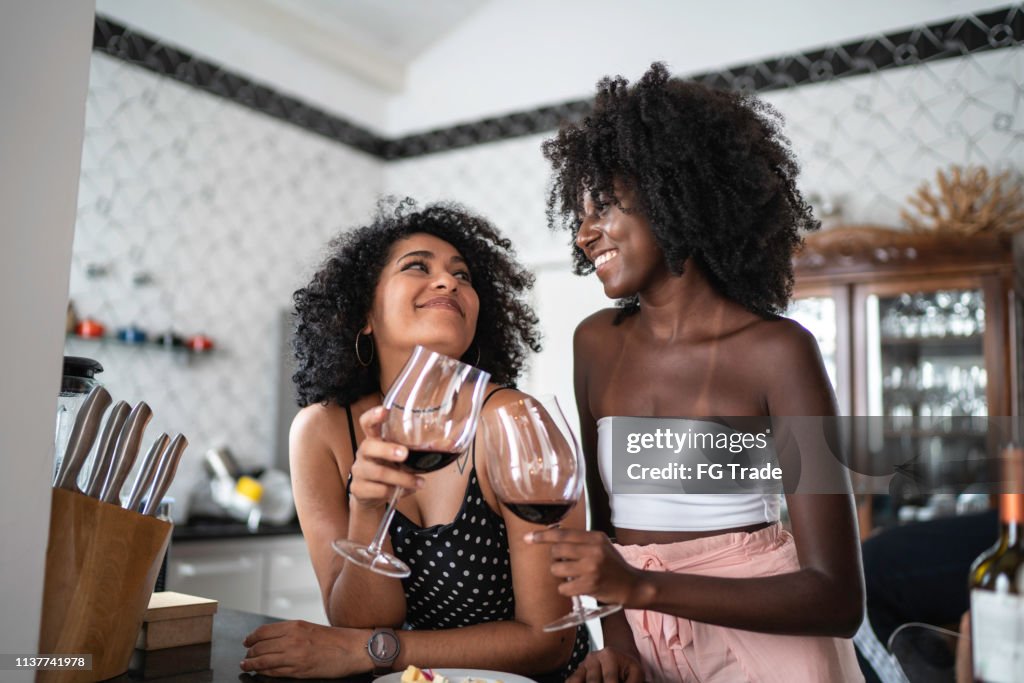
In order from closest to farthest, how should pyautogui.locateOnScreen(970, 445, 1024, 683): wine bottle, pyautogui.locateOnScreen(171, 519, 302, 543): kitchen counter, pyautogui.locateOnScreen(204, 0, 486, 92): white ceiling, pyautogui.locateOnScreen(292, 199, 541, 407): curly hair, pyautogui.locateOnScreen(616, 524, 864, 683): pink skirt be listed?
1. pyautogui.locateOnScreen(970, 445, 1024, 683): wine bottle
2. pyautogui.locateOnScreen(616, 524, 864, 683): pink skirt
3. pyautogui.locateOnScreen(292, 199, 541, 407): curly hair
4. pyautogui.locateOnScreen(171, 519, 302, 543): kitchen counter
5. pyautogui.locateOnScreen(204, 0, 486, 92): white ceiling

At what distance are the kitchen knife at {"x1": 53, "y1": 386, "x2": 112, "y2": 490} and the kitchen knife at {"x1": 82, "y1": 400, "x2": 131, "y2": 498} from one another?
1 centimetres

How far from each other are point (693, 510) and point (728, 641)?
0.56ft

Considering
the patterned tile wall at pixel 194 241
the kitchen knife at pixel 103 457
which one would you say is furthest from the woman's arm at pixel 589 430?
the patterned tile wall at pixel 194 241

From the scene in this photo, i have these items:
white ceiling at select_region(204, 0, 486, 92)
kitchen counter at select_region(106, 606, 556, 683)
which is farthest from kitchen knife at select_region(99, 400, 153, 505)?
white ceiling at select_region(204, 0, 486, 92)

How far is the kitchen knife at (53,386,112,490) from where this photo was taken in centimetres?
87

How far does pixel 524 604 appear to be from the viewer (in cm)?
115

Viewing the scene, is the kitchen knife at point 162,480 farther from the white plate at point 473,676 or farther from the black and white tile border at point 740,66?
the black and white tile border at point 740,66

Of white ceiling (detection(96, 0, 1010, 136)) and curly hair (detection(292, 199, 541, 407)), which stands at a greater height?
white ceiling (detection(96, 0, 1010, 136))

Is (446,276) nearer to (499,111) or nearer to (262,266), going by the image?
(262,266)

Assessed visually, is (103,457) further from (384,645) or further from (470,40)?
(470,40)

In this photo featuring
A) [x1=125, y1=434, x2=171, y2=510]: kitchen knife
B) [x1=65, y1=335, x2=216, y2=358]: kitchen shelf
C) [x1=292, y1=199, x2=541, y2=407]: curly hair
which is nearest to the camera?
[x1=125, y1=434, x2=171, y2=510]: kitchen knife

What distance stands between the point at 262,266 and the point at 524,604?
3.01 m

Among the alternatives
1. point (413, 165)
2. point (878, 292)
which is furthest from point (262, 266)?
point (878, 292)

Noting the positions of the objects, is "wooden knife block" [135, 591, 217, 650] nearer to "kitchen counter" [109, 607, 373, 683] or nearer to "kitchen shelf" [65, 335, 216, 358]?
"kitchen counter" [109, 607, 373, 683]
